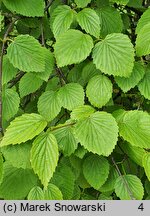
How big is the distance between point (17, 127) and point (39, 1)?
39 centimetres

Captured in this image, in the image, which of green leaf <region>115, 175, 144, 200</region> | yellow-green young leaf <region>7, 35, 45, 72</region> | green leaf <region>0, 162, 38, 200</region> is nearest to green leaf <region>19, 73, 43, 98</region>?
yellow-green young leaf <region>7, 35, 45, 72</region>

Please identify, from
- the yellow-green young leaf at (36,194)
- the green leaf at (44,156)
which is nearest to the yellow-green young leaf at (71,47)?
the green leaf at (44,156)

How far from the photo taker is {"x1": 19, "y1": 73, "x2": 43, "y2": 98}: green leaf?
44.3 inches

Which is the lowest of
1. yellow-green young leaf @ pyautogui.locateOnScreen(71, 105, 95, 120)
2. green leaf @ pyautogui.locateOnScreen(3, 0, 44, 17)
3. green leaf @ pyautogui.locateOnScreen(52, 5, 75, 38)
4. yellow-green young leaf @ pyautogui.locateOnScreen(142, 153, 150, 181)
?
yellow-green young leaf @ pyautogui.locateOnScreen(142, 153, 150, 181)

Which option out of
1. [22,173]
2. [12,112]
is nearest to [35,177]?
[22,173]

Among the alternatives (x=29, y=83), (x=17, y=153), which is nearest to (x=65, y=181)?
(x=17, y=153)

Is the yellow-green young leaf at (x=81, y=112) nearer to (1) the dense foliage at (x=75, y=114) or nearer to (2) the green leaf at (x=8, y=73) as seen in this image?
(1) the dense foliage at (x=75, y=114)

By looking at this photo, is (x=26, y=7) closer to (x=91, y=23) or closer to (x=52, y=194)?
(x=91, y=23)

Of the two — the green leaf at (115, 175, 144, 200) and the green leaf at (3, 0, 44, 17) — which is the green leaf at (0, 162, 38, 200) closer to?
the green leaf at (115, 175, 144, 200)

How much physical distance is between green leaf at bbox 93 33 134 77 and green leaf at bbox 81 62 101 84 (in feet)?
0.30

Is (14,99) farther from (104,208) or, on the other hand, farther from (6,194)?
(104,208)

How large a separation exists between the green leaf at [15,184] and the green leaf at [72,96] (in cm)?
21

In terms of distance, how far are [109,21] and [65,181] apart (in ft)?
1.53

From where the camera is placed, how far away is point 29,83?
45.1 inches
